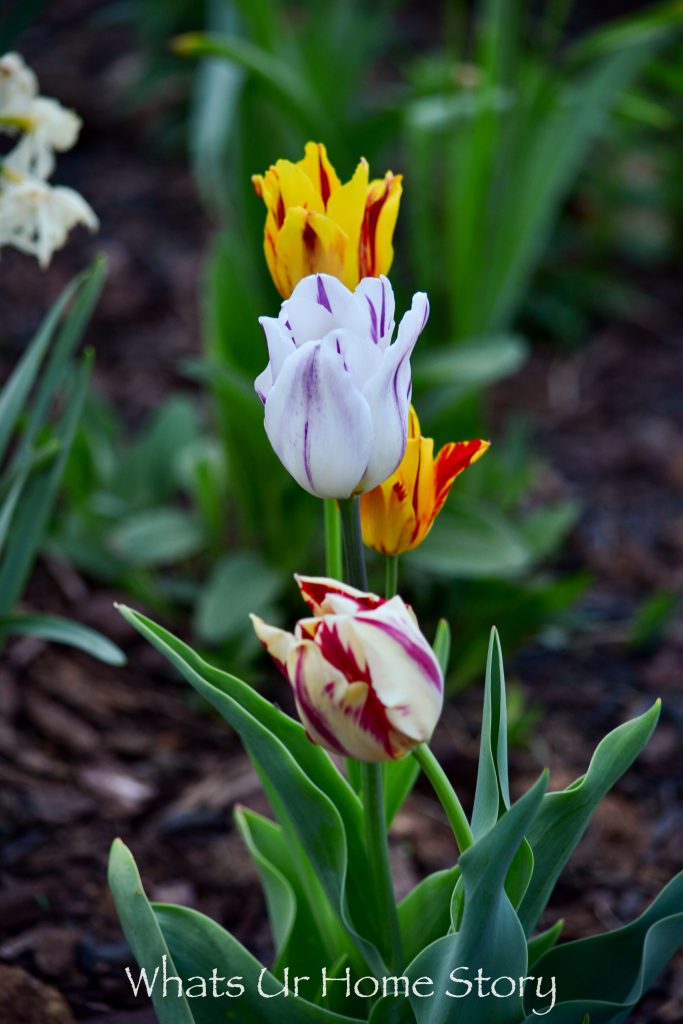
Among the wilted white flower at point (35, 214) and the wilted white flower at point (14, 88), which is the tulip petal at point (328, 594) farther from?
the wilted white flower at point (14, 88)

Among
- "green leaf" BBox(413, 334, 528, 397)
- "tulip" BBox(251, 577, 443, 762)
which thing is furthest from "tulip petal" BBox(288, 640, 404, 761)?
"green leaf" BBox(413, 334, 528, 397)

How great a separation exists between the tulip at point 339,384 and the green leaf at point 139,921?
0.87 ft

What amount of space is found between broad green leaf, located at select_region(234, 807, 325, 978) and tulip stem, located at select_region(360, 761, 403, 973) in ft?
0.30

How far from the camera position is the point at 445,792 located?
2.30 feet

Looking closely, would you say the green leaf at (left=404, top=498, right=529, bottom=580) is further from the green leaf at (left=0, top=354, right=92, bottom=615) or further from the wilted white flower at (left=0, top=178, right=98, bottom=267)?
the wilted white flower at (left=0, top=178, right=98, bottom=267)

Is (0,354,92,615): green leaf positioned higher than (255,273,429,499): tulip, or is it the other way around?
(255,273,429,499): tulip

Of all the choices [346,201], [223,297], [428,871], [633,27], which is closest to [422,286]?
[223,297]

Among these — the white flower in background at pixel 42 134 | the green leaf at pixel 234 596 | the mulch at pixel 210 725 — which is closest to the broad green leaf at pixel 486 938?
the mulch at pixel 210 725

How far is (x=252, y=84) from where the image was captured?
5.43ft

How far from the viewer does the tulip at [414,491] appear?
0.70 meters

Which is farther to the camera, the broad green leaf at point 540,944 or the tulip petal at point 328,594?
the broad green leaf at point 540,944

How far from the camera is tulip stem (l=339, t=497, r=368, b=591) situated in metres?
0.72

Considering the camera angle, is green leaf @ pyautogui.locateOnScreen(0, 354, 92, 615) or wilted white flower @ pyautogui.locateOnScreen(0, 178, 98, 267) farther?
green leaf @ pyautogui.locateOnScreen(0, 354, 92, 615)

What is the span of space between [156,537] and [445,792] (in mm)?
1027
